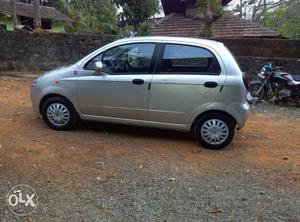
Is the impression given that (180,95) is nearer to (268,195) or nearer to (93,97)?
(93,97)

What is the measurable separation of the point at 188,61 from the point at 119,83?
46.5 inches

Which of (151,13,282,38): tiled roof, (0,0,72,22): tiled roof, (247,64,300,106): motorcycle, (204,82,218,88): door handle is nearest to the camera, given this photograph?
(204,82,218,88): door handle

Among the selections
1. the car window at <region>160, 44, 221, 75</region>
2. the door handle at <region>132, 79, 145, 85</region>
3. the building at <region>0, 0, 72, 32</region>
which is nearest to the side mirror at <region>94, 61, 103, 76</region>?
the door handle at <region>132, 79, 145, 85</region>

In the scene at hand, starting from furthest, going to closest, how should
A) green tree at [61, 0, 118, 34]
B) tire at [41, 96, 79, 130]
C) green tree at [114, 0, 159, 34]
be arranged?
green tree at [61, 0, 118, 34], green tree at [114, 0, 159, 34], tire at [41, 96, 79, 130]

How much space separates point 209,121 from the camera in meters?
6.45

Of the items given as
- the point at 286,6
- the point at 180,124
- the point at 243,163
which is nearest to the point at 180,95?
the point at 180,124

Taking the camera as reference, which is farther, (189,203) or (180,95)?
(180,95)

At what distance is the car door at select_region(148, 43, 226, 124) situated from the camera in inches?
250

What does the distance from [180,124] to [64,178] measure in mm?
2353

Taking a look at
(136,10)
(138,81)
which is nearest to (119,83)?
(138,81)

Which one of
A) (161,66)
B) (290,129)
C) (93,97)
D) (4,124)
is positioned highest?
(161,66)

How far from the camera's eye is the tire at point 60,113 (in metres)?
6.91

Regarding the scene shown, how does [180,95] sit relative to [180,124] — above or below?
above

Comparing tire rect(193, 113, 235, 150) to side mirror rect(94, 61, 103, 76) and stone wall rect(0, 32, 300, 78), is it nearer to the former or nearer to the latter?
side mirror rect(94, 61, 103, 76)
